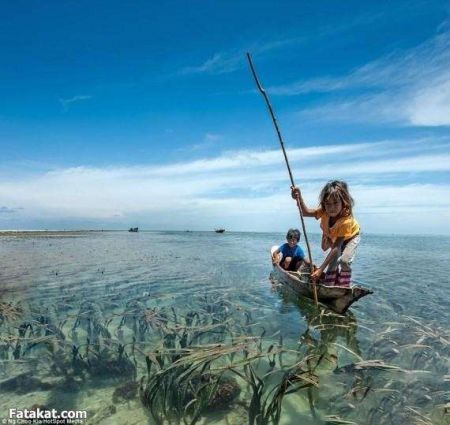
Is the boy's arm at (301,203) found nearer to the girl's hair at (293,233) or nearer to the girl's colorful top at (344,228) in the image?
the girl's colorful top at (344,228)

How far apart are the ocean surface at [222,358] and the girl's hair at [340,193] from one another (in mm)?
3221

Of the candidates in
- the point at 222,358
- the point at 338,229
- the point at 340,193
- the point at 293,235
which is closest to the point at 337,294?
the point at 338,229

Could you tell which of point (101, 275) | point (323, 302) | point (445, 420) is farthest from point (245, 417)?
point (101, 275)

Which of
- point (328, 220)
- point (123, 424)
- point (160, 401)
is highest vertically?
point (328, 220)

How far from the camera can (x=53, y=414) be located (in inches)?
200

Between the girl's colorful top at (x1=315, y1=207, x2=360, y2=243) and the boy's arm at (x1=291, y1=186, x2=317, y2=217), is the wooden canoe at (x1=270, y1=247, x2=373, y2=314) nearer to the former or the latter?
the girl's colorful top at (x1=315, y1=207, x2=360, y2=243)

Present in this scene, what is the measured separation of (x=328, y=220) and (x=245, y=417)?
685cm

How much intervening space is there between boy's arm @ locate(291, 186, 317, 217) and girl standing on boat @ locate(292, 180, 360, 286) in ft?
0.34

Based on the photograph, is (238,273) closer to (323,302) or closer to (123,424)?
(323,302)

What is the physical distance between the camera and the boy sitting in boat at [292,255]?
15.9 m

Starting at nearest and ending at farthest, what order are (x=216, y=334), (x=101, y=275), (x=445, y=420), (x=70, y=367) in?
(x=445, y=420), (x=70, y=367), (x=216, y=334), (x=101, y=275)

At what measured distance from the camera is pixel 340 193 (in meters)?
9.95

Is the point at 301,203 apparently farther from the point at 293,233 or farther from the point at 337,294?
the point at 293,233

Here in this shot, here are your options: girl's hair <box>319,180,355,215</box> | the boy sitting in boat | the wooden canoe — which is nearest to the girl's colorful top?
girl's hair <box>319,180,355,215</box>
